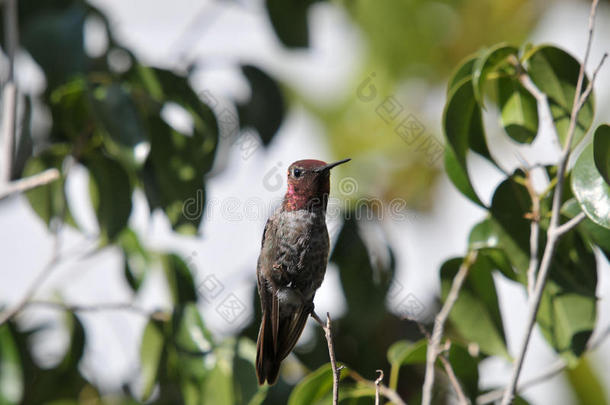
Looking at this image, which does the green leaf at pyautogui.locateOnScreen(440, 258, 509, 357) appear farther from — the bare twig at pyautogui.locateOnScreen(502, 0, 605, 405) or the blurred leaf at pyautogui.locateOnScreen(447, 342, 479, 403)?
the bare twig at pyautogui.locateOnScreen(502, 0, 605, 405)

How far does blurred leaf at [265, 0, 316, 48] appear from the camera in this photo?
3.49 metres

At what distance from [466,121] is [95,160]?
1594 millimetres

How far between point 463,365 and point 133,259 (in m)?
1.64

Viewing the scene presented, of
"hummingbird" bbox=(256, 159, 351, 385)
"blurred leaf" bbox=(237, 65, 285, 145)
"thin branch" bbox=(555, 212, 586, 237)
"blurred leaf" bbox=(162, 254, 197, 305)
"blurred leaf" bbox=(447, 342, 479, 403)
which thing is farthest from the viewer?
"blurred leaf" bbox=(237, 65, 285, 145)

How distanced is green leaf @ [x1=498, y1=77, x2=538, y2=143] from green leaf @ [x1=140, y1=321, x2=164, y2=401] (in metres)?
1.55

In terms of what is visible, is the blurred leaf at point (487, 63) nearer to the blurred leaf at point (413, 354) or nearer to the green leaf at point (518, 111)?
the green leaf at point (518, 111)

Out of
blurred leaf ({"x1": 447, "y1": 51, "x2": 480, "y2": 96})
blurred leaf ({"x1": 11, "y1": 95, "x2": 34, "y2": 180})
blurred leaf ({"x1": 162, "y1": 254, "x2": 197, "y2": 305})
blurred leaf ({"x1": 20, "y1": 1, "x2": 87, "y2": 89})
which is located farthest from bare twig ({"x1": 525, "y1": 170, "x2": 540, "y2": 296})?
blurred leaf ({"x1": 11, "y1": 95, "x2": 34, "y2": 180})

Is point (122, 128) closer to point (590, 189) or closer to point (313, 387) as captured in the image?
point (313, 387)

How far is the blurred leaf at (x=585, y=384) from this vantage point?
4.53 m

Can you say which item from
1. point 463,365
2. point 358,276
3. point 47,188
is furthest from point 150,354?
point 463,365

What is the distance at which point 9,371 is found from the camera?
286 cm

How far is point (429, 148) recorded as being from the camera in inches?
138

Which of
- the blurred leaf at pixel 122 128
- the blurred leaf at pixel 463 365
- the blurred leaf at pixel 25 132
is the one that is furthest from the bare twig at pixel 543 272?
the blurred leaf at pixel 25 132

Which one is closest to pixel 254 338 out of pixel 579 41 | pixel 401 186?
pixel 401 186
